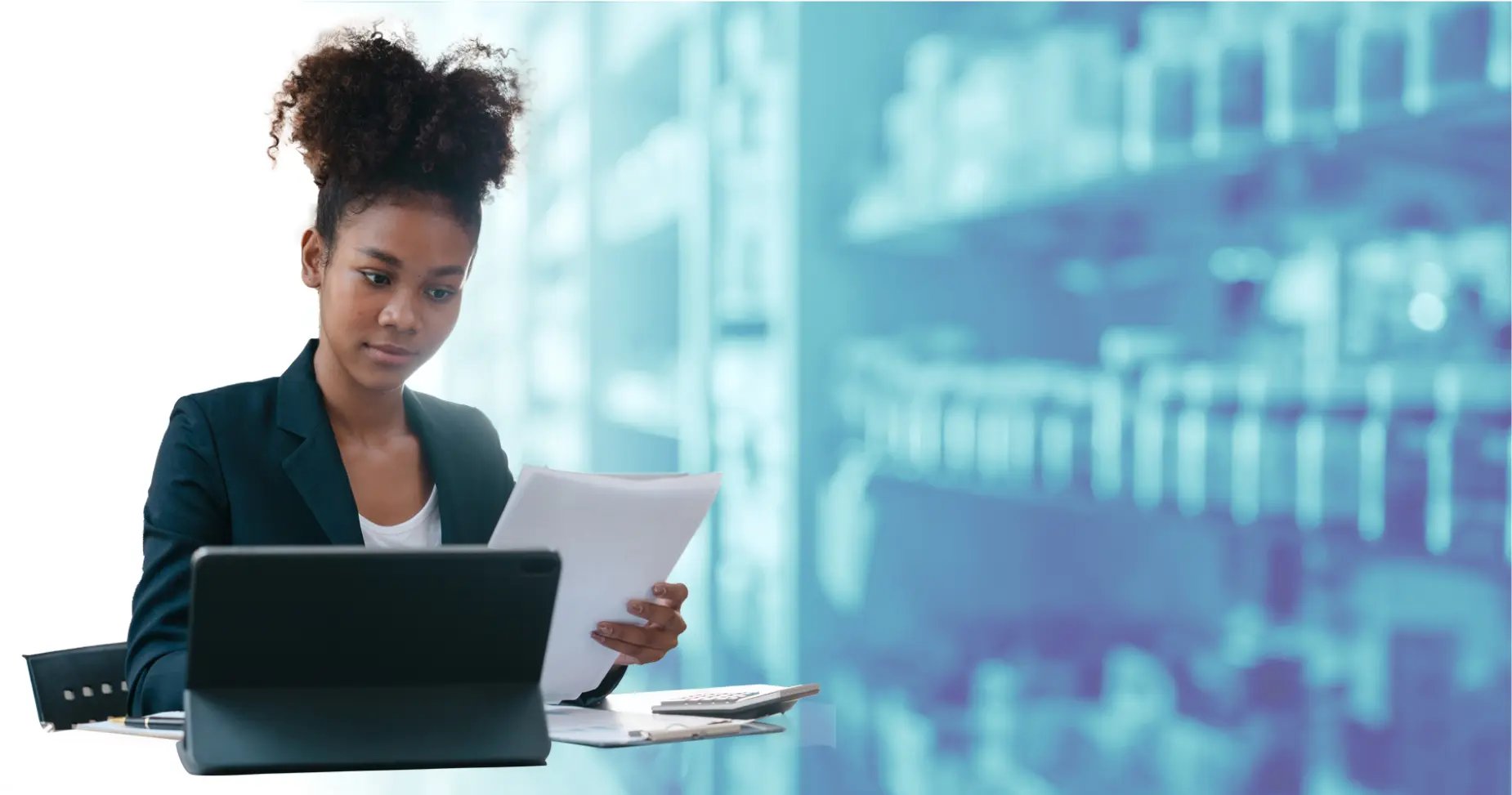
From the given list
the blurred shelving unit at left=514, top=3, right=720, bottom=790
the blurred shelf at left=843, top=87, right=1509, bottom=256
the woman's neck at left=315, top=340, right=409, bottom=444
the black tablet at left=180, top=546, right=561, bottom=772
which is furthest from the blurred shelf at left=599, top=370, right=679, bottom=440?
the black tablet at left=180, top=546, right=561, bottom=772

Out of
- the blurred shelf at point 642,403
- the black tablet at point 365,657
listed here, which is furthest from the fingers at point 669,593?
the blurred shelf at point 642,403

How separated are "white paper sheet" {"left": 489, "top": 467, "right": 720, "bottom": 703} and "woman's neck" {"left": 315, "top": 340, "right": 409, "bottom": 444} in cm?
45

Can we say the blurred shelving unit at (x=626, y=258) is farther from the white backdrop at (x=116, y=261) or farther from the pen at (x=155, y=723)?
the pen at (x=155, y=723)

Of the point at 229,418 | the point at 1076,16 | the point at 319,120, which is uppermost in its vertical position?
the point at 1076,16

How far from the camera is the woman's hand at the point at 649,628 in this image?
1.13 meters

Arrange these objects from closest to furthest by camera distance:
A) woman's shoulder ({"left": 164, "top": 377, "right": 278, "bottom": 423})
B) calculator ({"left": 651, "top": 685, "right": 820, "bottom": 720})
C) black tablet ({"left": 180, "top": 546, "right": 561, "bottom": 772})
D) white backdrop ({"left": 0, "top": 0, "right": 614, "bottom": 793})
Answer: black tablet ({"left": 180, "top": 546, "right": 561, "bottom": 772}) < calculator ({"left": 651, "top": 685, "right": 820, "bottom": 720}) < woman's shoulder ({"left": 164, "top": 377, "right": 278, "bottom": 423}) < white backdrop ({"left": 0, "top": 0, "right": 614, "bottom": 793})

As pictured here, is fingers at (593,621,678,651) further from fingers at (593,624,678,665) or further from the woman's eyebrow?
the woman's eyebrow

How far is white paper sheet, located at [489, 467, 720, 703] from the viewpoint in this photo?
1.01 m

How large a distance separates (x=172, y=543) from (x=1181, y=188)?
4.50 feet

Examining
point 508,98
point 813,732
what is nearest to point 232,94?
point 813,732

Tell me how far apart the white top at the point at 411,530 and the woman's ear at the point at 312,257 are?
0.79ft

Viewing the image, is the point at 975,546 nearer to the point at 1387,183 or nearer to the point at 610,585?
the point at 1387,183

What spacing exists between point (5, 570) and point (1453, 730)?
2.82 metres

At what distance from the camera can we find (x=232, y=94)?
3367 mm
